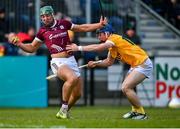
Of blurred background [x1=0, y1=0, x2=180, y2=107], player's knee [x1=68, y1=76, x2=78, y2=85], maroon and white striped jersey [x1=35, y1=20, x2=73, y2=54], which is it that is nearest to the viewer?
player's knee [x1=68, y1=76, x2=78, y2=85]

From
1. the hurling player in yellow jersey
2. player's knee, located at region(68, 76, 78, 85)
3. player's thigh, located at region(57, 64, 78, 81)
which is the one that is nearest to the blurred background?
player's thigh, located at region(57, 64, 78, 81)

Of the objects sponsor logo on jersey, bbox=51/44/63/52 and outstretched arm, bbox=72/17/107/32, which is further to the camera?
outstretched arm, bbox=72/17/107/32

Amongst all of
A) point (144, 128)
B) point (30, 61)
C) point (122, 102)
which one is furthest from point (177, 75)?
point (144, 128)

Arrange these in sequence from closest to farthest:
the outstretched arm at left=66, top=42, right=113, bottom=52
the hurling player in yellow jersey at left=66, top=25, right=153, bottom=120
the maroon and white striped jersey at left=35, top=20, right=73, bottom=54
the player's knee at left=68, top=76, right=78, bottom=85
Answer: the outstretched arm at left=66, top=42, right=113, bottom=52
the player's knee at left=68, top=76, right=78, bottom=85
the hurling player in yellow jersey at left=66, top=25, right=153, bottom=120
the maroon and white striped jersey at left=35, top=20, right=73, bottom=54

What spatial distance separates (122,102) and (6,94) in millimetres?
3920

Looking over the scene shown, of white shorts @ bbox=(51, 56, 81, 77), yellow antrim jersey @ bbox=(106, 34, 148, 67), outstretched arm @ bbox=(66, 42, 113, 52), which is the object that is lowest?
white shorts @ bbox=(51, 56, 81, 77)

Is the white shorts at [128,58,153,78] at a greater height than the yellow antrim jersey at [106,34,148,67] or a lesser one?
lesser

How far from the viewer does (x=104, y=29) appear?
16.6 meters

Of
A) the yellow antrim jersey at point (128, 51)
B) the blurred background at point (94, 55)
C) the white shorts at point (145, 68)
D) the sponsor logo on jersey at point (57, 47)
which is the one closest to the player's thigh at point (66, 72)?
the sponsor logo on jersey at point (57, 47)

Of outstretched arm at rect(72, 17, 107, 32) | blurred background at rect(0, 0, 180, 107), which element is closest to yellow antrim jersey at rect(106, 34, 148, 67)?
outstretched arm at rect(72, 17, 107, 32)

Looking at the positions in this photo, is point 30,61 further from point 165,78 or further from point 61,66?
point 61,66

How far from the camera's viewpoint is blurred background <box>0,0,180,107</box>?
2342 centimetres

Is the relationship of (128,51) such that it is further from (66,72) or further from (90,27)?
(66,72)

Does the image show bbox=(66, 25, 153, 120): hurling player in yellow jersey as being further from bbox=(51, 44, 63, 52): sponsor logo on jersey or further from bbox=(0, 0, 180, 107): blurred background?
bbox=(0, 0, 180, 107): blurred background
